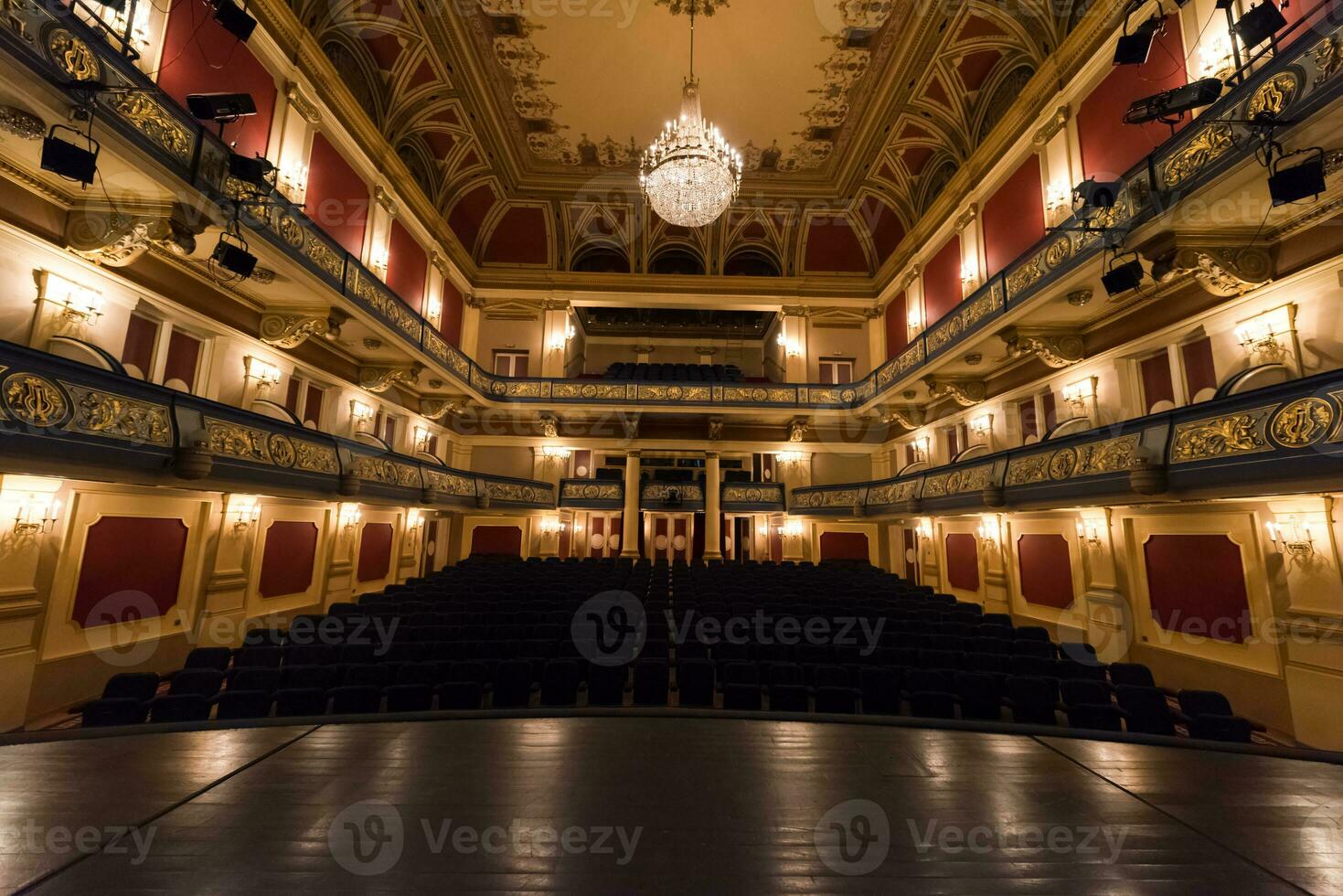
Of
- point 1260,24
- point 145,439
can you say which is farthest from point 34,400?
point 1260,24

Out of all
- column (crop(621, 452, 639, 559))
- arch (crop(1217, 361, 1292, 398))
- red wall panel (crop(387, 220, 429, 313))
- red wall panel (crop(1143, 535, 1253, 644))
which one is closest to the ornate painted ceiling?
red wall panel (crop(387, 220, 429, 313))

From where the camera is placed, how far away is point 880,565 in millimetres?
15891

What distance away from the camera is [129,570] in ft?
21.5

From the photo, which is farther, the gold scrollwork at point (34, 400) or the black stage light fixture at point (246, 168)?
the black stage light fixture at point (246, 168)

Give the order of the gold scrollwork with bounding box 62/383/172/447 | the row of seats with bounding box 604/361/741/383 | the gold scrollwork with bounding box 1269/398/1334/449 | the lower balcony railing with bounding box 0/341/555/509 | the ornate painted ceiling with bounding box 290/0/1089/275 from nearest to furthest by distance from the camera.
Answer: the lower balcony railing with bounding box 0/341/555/509, the gold scrollwork with bounding box 1269/398/1334/449, the gold scrollwork with bounding box 62/383/172/447, the ornate painted ceiling with bounding box 290/0/1089/275, the row of seats with bounding box 604/361/741/383

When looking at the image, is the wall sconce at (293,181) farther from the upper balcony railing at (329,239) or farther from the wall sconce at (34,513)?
the wall sconce at (34,513)

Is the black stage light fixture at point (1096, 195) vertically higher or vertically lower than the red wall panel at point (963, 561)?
higher

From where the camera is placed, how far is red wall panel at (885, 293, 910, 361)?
50.7ft

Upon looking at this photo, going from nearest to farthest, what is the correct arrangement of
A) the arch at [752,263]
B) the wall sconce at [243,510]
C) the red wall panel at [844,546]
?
the wall sconce at [243,510]
the red wall panel at [844,546]
the arch at [752,263]

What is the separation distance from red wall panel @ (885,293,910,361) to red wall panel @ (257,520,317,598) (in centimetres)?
1468

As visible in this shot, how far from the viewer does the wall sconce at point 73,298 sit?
18.6 ft

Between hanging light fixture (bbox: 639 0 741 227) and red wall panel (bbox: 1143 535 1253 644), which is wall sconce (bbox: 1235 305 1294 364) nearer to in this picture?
red wall panel (bbox: 1143 535 1253 644)

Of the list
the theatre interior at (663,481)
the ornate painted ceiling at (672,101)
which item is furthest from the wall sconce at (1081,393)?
the ornate painted ceiling at (672,101)

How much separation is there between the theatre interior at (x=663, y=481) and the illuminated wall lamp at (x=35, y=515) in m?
0.05
